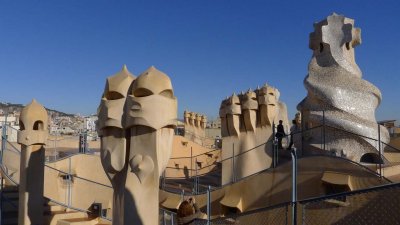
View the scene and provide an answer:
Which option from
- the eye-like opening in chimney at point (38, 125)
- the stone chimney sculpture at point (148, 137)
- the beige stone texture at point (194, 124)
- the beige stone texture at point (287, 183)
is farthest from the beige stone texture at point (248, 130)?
the beige stone texture at point (194, 124)

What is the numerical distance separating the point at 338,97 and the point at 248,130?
10.9ft

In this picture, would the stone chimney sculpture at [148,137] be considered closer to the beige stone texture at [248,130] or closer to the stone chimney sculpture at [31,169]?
the stone chimney sculpture at [31,169]

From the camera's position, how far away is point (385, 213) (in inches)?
184

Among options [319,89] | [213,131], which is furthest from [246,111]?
[213,131]

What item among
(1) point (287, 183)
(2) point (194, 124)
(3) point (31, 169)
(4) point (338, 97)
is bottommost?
(1) point (287, 183)

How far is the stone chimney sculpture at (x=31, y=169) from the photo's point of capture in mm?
6957

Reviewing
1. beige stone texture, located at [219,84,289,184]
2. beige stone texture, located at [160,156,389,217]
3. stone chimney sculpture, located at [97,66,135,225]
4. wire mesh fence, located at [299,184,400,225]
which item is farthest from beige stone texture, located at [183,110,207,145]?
wire mesh fence, located at [299,184,400,225]

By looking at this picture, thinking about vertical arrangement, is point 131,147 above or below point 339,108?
below

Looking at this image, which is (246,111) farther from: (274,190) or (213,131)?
(213,131)

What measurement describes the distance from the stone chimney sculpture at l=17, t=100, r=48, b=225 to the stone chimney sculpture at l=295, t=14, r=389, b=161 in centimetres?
623

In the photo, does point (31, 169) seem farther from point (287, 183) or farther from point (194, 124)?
point (194, 124)

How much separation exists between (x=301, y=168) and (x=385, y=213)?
13.0ft

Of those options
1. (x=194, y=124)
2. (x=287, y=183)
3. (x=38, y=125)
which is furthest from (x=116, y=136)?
(x=194, y=124)

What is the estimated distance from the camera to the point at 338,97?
10.4 meters
